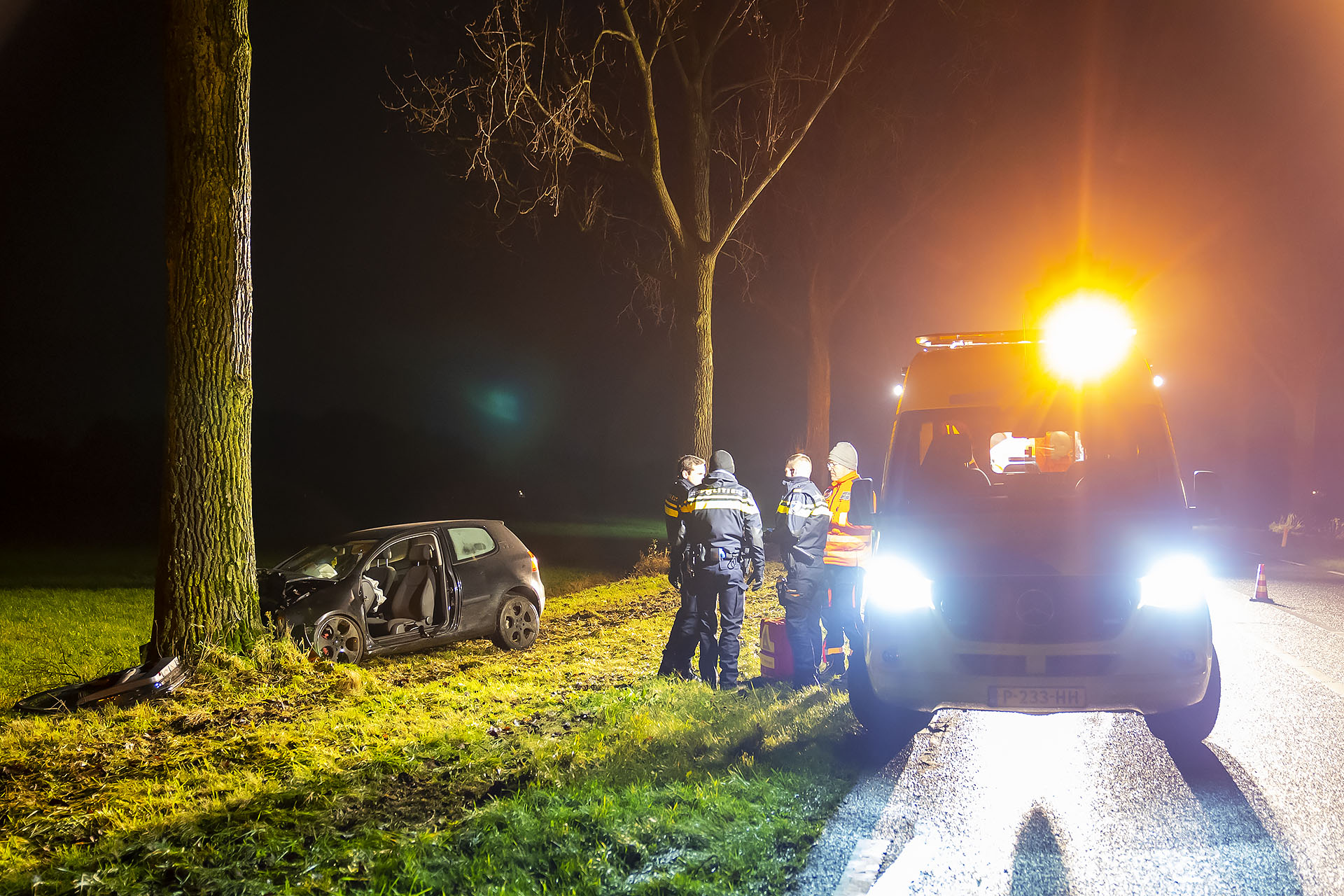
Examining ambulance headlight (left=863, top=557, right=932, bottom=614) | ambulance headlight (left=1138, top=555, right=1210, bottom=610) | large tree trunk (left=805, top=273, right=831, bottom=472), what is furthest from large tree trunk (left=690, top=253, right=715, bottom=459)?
ambulance headlight (left=1138, top=555, right=1210, bottom=610)

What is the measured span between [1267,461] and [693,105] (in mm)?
44715

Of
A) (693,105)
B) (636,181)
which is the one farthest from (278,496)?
(693,105)

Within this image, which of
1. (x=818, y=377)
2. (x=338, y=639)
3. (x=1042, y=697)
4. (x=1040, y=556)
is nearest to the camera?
(x=1042, y=697)

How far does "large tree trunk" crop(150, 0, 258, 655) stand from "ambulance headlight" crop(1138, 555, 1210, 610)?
6.26 m

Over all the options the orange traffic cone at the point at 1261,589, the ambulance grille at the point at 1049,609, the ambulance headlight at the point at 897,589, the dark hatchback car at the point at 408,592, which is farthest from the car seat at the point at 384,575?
the orange traffic cone at the point at 1261,589

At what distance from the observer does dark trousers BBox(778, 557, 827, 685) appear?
23.7 feet

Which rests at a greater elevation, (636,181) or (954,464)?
(636,181)

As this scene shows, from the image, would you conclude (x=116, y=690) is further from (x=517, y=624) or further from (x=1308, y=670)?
(x=1308, y=670)

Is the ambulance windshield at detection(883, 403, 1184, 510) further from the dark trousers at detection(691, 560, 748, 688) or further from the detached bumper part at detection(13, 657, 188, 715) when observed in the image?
the detached bumper part at detection(13, 657, 188, 715)

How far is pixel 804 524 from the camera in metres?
7.25

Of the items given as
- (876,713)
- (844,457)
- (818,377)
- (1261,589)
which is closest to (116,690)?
(876,713)

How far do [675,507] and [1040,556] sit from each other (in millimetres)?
3354

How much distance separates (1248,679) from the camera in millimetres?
7336

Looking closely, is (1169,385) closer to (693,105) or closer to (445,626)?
(693,105)
